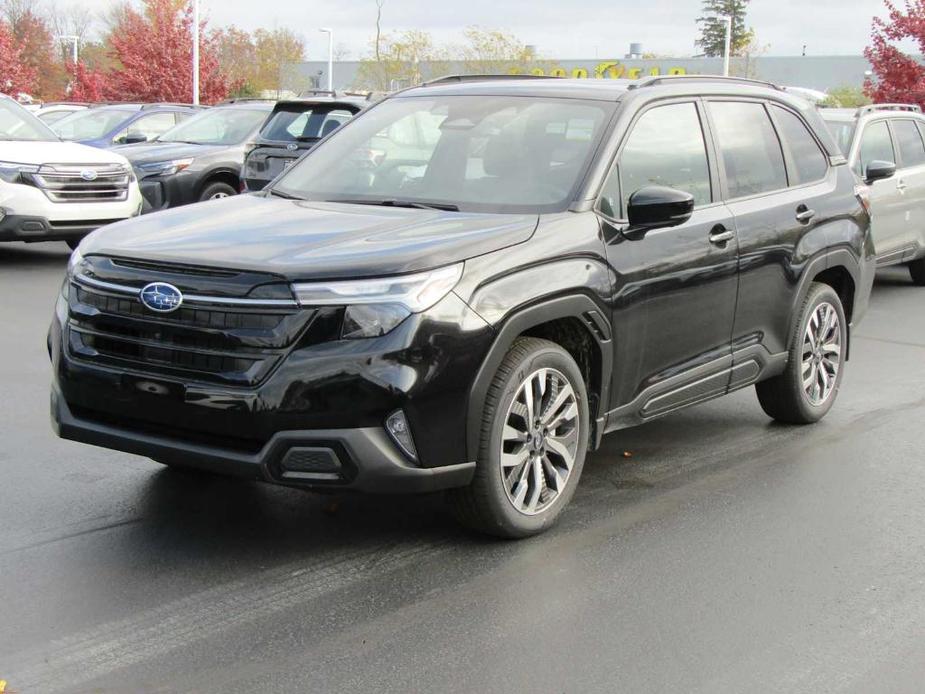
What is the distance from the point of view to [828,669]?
13.1ft

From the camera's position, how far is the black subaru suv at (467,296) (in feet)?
14.5

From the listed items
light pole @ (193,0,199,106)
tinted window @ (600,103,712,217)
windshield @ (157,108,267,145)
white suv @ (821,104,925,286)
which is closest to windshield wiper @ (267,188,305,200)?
tinted window @ (600,103,712,217)

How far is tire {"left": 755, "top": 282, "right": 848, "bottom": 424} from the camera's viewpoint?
6793 millimetres

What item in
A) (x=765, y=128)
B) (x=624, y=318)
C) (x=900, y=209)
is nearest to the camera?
(x=624, y=318)

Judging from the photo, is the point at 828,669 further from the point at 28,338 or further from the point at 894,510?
the point at 28,338

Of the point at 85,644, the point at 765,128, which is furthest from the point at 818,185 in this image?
Result: the point at 85,644

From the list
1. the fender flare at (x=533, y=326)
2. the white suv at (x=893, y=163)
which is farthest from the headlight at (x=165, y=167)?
the fender flare at (x=533, y=326)

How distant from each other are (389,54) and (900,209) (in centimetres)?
4580

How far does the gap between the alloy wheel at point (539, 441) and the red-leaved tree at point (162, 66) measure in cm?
3468

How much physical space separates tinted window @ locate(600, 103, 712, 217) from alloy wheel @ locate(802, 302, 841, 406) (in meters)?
1.28

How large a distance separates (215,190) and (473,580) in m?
11.8

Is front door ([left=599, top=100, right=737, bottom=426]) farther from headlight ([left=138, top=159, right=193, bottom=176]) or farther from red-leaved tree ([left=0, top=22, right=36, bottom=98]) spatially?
red-leaved tree ([left=0, top=22, right=36, bottom=98])

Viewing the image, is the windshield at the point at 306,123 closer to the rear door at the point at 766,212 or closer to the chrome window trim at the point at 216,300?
the rear door at the point at 766,212

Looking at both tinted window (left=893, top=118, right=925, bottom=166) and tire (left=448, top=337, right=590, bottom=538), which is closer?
tire (left=448, top=337, right=590, bottom=538)
